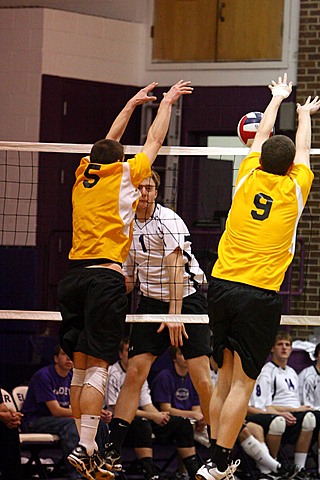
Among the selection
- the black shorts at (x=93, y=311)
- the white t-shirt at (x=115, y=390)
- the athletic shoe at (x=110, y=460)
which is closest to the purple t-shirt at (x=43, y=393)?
the white t-shirt at (x=115, y=390)

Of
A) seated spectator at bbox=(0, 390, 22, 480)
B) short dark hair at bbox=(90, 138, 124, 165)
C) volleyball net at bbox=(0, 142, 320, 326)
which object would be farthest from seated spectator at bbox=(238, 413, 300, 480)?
short dark hair at bbox=(90, 138, 124, 165)

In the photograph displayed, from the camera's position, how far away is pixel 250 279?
7.03m

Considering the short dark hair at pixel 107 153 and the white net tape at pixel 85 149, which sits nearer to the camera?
the short dark hair at pixel 107 153

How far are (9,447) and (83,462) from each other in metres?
2.78

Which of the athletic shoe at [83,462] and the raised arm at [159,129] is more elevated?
the raised arm at [159,129]

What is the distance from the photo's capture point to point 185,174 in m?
15.3

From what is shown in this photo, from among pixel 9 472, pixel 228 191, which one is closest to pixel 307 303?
pixel 228 191

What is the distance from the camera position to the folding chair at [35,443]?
10.1 m

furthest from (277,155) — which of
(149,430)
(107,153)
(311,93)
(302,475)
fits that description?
(311,93)

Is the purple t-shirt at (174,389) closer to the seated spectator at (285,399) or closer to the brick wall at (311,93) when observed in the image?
the seated spectator at (285,399)

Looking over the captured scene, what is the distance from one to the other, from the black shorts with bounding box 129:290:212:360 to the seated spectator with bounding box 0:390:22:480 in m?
1.94

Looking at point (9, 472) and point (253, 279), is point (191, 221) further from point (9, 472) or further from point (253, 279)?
point (253, 279)

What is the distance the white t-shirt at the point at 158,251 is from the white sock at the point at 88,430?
1442mm

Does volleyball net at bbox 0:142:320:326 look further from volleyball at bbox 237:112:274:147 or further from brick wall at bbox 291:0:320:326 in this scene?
volleyball at bbox 237:112:274:147
